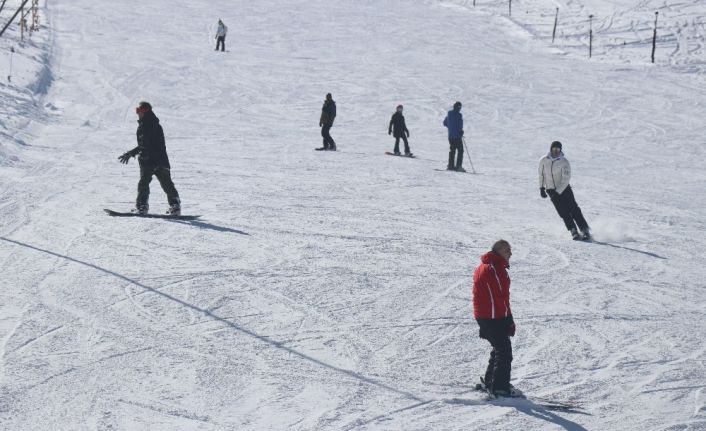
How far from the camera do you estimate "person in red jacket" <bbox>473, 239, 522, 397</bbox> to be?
7.77 meters

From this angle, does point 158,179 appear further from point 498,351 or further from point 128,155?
point 498,351

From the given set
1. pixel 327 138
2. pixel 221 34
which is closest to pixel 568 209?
pixel 327 138

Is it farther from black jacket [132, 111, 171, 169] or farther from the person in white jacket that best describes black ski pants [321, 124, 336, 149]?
black jacket [132, 111, 171, 169]

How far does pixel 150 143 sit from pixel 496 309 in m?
6.82

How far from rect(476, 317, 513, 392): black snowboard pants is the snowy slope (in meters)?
0.20

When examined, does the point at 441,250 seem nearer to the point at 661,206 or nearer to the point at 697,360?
the point at 697,360

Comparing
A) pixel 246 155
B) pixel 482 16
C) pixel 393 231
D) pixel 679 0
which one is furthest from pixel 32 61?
pixel 679 0

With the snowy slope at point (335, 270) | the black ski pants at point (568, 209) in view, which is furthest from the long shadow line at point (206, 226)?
the black ski pants at point (568, 209)

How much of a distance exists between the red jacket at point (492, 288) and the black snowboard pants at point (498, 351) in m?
0.07

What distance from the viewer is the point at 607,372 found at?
8.90 meters

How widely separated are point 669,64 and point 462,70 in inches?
298

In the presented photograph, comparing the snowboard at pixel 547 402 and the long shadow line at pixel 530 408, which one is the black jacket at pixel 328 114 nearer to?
the snowboard at pixel 547 402

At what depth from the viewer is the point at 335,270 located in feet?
38.5

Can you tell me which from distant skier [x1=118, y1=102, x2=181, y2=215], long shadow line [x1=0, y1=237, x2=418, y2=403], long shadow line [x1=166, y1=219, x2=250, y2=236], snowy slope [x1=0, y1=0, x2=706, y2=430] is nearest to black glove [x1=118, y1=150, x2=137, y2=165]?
distant skier [x1=118, y1=102, x2=181, y2=215]
